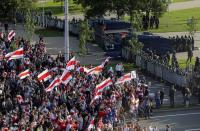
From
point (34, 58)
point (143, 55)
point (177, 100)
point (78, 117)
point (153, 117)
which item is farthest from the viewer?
point (143, 55)

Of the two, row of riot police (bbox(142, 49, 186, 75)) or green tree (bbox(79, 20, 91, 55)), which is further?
green tree (bbox(79, 20, 91, 55))

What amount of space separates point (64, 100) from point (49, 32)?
1327 inches

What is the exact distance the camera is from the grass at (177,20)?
68.7 metres

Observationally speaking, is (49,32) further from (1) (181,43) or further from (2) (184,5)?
(2) (184,5)

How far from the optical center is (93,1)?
6300cm

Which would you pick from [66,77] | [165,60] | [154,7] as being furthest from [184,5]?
[66,77]

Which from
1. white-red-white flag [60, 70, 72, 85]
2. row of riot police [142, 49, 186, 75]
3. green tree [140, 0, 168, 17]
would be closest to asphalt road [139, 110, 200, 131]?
row of riot police [142, 49, 186, 75]

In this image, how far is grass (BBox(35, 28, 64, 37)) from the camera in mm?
66363

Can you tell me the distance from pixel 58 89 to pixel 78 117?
13.9 ft

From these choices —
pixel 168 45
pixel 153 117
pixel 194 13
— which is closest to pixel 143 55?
pixel 168 45

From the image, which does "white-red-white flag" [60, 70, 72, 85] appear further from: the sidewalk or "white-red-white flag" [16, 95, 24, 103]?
the sidewalk

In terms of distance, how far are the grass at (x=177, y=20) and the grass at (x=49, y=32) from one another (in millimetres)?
9928

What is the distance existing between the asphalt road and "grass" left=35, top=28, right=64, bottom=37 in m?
29.5

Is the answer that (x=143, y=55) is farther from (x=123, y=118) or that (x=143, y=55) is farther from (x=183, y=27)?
(x=183, y=27)
